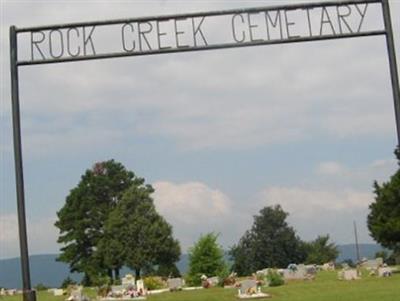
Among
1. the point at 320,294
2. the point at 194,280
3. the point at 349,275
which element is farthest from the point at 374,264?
the point at 320,294

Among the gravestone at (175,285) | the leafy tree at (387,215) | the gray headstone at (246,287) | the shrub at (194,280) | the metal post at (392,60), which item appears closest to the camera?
the metal post at (392,60)

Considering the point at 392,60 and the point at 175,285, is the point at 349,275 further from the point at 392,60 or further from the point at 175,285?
the point at 392,60

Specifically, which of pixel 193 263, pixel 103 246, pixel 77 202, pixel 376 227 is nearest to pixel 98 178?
pixel 77 202

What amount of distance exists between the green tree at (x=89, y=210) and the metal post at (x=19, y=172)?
5080 cm

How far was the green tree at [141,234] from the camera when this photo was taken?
54281 mm

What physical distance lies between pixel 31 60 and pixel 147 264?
4582 centimetres

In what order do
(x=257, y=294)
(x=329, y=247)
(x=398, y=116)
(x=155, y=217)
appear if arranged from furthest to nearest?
(x=329, y=247) → (x=155, y=217) → (x=257, y=294) → (x=398, y=116)

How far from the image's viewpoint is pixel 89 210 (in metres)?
61.5

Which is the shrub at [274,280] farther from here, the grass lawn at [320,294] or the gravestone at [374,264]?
the gravestone at [374,264]

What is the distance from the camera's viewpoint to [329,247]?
79.2 metres

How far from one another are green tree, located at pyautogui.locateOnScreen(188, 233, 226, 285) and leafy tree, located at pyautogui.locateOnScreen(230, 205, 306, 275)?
38643 millimetres

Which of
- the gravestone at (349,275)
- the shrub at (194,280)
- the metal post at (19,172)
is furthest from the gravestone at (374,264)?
the metal post at (19,172)

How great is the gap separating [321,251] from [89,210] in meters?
27.4

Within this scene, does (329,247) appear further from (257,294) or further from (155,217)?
(257,294)
